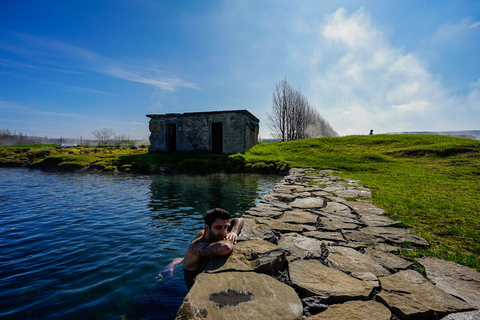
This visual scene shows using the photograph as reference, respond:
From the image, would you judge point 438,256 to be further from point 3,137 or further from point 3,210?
point 3,137

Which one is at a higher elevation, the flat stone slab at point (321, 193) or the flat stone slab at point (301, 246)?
the flat stone slab at point (321, 193)

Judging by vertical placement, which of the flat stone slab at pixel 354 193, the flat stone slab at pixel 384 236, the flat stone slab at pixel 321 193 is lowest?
the flat stone slab at pixel 384 236

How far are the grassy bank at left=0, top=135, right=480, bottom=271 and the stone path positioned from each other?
0.39 metres

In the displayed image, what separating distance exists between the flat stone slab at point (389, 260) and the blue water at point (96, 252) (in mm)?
2311

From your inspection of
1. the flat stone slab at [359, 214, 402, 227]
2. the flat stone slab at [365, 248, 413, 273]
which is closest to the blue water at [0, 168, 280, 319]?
the flat stone slab at [365, 248, 413, 273]

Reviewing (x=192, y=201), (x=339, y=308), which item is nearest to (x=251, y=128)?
(x=192, y=201)

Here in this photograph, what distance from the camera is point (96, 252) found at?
360cm

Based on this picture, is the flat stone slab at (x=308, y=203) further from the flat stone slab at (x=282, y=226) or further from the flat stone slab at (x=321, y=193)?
the flat stone slab at (x=282, y=226)

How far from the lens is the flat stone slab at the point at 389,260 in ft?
7.21

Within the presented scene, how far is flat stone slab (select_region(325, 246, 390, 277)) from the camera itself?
2143mm

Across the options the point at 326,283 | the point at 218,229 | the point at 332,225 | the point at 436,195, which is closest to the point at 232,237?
the point at 218,229

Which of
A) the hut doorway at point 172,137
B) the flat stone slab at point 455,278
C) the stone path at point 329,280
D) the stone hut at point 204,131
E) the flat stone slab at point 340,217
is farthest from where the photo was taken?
the hut doorway at point 172,137

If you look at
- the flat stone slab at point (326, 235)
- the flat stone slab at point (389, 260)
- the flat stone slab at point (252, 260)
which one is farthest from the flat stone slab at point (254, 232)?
the flat stone slab at point (389, 260)

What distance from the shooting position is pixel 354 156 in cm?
1475
